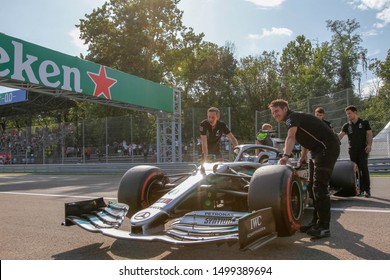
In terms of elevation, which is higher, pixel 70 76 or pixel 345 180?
pixel 70 76

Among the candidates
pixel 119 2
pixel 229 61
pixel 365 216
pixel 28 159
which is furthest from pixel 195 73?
pixel 365 216

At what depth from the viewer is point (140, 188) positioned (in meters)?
4.66

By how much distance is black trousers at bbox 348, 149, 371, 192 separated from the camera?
711cm

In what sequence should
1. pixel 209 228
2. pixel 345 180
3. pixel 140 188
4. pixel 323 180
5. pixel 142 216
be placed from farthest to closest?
pixel 345 180, pixel 140 188, pixel 323 180, pixel 142 216, pixel 209 228

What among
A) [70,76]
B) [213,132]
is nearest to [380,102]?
[70,76]

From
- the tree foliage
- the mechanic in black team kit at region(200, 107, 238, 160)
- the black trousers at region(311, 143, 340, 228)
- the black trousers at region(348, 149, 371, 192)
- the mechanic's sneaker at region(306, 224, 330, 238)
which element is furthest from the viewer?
the tree foliage

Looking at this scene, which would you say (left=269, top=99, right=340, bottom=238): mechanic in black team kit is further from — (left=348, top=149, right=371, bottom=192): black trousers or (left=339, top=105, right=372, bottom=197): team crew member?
(left=348, top=149, right=371, bottom=192): black trousers

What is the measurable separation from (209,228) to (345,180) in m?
3.87

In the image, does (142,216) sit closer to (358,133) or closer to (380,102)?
(358,133)

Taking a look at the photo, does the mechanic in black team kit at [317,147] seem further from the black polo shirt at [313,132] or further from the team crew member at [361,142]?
the team crew member at [361,142]

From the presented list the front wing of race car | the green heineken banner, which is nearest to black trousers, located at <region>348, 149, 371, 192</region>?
the front wing of race car

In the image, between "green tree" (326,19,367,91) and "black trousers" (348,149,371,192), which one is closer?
"black trousers" (348,149,371,192)

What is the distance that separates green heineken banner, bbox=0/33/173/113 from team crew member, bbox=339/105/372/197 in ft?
35.3

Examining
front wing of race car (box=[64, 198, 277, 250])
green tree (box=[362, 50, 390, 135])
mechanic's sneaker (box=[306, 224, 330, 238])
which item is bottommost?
mechanic's sneaker (box=[306, 224, 330, 238])
